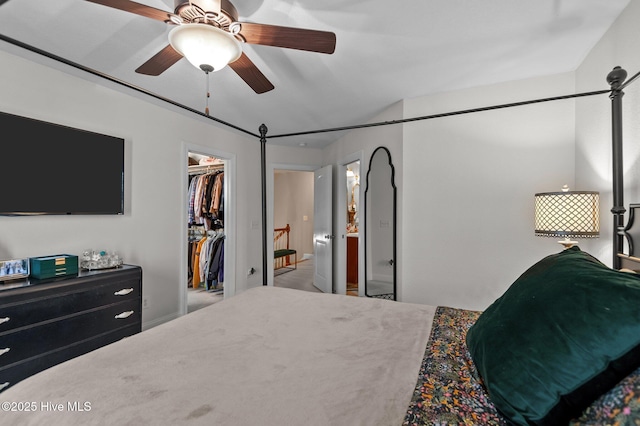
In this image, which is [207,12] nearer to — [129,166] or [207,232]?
[129,166]

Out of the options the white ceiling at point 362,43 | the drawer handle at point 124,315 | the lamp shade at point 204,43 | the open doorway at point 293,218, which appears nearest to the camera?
the lamp shade at point 204,43

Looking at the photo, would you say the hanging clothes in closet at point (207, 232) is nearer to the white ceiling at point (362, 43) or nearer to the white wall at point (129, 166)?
the white wall at point (129, 166)

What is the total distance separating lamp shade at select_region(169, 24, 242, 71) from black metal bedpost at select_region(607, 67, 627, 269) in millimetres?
1850

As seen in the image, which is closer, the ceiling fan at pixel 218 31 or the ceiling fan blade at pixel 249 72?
the ceiling fan at pixel 218 31

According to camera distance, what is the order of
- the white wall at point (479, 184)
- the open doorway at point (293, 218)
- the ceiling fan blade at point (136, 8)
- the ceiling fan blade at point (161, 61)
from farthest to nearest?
the open doorway at point (293, 218)
the white wall at point (479, 184)
the ceiling fan blade at point (161, 61)
the ceiling fan blade at point (136, 8)

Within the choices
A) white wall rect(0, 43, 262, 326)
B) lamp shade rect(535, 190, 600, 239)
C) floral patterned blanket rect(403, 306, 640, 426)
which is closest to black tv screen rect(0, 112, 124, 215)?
white wall rect(0, 43, 262, 326)

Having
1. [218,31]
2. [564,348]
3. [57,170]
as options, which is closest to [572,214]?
[564,348]

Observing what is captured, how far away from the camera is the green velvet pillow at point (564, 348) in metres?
0.60

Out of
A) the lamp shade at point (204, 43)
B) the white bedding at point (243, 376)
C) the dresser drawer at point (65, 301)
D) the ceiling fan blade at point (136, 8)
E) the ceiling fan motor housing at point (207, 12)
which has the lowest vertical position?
the dresser drawer at point (65, 301)

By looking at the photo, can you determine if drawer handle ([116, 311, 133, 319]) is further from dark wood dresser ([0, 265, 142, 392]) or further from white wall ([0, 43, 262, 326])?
white wall ([0, 43, 262, 326])

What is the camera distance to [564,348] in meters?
0.64

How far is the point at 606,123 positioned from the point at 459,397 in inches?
86.0

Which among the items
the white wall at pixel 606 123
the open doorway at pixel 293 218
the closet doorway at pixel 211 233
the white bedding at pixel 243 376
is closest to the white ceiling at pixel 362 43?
the white wall at pixel 606 123

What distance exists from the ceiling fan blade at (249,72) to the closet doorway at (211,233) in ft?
6.50
